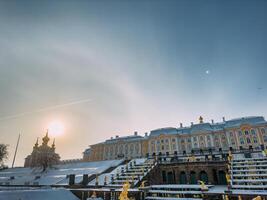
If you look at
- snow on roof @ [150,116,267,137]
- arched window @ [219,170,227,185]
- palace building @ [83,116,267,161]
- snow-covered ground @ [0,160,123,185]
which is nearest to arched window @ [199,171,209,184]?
arched window @ [219,170,227,185]

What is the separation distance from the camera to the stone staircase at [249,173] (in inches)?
647

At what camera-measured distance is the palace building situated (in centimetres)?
5903

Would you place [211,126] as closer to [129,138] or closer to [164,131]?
[164,131]

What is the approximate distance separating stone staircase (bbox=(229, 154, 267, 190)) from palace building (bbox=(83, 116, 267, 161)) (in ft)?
96.8

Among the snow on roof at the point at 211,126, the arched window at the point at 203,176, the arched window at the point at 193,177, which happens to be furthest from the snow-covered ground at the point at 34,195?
the snow on roof at the point at 211,126

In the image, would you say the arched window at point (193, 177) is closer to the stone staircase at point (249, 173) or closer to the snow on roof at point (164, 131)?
the stone staircase at point (249, 173)

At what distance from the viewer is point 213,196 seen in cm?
1345

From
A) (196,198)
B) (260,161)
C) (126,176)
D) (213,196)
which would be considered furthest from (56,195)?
(260,161)

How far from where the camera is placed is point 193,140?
66.7 meters

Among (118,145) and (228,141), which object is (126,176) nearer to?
(228,141)

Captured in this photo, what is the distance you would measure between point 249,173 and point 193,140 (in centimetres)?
4866

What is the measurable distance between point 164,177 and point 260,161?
12197 mm

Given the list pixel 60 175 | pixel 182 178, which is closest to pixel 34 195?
pixel 182 178

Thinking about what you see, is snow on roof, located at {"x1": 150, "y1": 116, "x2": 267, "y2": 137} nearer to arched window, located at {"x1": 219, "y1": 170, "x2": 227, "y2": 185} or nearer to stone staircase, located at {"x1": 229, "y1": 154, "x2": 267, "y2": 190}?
stone staircase, located at {"x1": 229, "y1": 154, "x2": 267, "y2": 190}
